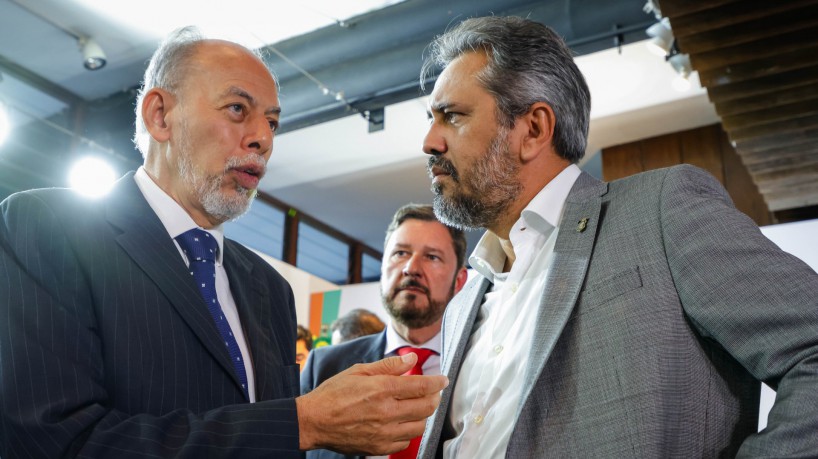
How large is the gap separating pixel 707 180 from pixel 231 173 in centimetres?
107

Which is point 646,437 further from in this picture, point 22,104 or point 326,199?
point 326,199

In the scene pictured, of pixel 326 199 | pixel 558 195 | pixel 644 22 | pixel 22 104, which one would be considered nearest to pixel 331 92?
pixel 644 22

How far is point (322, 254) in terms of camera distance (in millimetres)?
10641

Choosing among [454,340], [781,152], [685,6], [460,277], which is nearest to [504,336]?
[454,340]

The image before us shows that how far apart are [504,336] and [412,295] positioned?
1.45m

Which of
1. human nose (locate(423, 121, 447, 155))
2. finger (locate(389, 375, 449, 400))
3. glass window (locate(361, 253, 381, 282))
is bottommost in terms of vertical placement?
finger (locate(389, 375, 449, 400))

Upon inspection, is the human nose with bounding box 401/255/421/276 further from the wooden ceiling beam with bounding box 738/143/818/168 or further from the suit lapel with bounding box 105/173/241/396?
the wooden ceiling beam with bounding box 738/143/818/168

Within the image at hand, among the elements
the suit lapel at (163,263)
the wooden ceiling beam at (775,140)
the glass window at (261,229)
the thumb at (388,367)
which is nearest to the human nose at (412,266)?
the suit lapel at (163,263)

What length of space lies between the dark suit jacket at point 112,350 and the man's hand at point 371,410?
0.17 feet

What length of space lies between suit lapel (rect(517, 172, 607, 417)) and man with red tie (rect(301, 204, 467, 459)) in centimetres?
133

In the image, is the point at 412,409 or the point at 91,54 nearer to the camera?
the point at 412,409

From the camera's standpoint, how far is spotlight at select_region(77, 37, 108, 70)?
593 centimetres

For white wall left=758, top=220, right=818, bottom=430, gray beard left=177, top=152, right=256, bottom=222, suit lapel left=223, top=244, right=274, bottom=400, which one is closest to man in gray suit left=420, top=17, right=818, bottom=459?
suit lapel left=223, top=244, right=274, bottom=400

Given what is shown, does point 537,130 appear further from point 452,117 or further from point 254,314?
point 254,314
